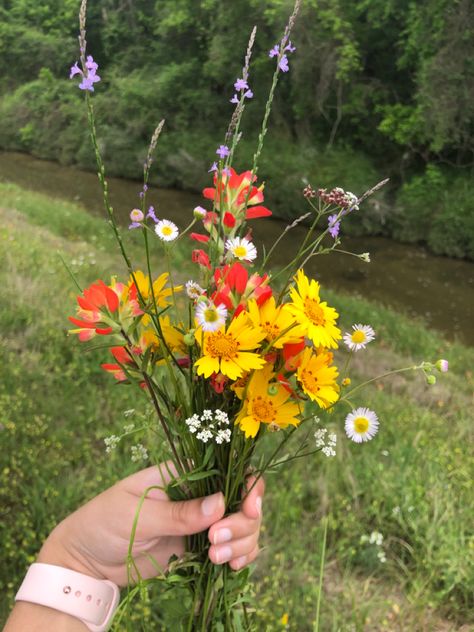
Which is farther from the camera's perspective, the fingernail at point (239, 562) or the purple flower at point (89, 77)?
the fingernail at point (239, 562)

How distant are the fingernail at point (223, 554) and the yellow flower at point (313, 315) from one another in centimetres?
55

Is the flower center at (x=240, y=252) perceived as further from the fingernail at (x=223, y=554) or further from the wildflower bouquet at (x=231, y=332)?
the fingernail at (x=223, y=554)

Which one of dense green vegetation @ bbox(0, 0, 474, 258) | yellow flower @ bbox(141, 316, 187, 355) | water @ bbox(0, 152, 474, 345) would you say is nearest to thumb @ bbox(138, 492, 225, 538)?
yellow flower @ bbox(141, 316, 187, 355)

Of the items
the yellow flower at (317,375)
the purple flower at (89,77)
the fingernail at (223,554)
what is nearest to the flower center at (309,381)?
the yellow flower at (317,375)

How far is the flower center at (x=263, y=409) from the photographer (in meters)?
0.98

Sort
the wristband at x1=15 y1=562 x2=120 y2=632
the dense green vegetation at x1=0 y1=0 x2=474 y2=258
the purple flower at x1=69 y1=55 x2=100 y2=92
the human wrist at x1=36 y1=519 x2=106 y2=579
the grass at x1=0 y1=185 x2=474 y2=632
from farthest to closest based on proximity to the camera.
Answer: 1. the dense green vegetation at x1=0 y1=0 x2=474 y2=258
2. the grass at x1=0 y1=185 x2=474 y2=632
3. the human wrist at x1=36 y1=519 x2=106 y2=579
4. the wristband at x1=15 y1=562 x2=120 y2=632
5. the purple flower at x1=69 y1=55 x2=100 y2=92

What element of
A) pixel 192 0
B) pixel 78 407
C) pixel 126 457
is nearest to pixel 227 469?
pixel 126 457

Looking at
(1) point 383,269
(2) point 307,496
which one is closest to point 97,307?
(2) point 307,496

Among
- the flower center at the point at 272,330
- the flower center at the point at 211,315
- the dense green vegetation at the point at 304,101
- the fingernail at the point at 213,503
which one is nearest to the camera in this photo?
the flower center at the point at 211,315

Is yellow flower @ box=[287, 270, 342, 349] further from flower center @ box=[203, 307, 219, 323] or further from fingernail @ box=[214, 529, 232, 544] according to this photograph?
fingernail @ box=[214, 529, 232, 544]

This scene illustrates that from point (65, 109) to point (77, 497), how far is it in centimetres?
2785

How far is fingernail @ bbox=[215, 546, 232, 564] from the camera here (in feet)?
3.84

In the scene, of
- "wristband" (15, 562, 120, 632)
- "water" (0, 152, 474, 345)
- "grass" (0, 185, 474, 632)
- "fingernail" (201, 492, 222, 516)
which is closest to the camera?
"fingernail" (201, 492, 222, 516)

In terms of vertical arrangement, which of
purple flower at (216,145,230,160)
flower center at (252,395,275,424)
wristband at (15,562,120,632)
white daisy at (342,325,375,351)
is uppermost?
purple flower at (216,145,230,160)
